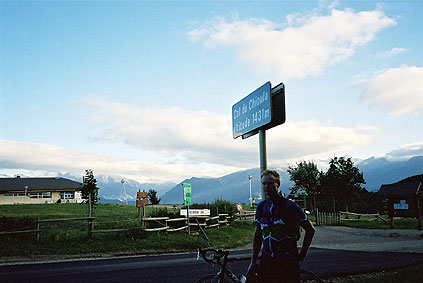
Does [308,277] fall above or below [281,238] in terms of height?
below

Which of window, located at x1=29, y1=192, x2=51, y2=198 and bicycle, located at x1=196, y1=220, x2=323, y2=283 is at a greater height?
window, located at x1=29, y1=192, x2=51, y2=198

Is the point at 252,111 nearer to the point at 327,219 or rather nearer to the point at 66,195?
the point at 327,219

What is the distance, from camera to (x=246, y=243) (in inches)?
790

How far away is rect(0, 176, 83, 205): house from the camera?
70812mm

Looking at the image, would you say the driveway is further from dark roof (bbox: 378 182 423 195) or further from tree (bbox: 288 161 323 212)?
tree (bbox: 288 161 323 212)

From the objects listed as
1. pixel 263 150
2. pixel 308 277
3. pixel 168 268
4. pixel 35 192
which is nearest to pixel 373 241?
pixel 168 268

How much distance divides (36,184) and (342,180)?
58.0m

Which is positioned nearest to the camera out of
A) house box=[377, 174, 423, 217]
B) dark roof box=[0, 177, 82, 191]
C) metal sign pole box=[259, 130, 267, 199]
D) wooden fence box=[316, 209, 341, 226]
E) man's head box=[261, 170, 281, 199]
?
man's head box=[261, 170, 281, 199]

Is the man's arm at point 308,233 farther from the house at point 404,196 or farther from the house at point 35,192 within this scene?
the house at point 35,192

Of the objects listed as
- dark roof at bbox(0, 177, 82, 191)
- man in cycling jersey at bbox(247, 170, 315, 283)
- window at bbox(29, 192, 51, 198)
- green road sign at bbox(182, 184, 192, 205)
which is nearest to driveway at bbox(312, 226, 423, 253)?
green road sign at bbox(182, 184, 192, 205)

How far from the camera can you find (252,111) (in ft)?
27.4

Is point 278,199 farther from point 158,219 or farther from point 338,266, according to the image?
point 158,219

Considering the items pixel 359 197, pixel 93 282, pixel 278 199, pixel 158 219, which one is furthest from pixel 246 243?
pixel 359 197

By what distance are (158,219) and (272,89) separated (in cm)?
1478
